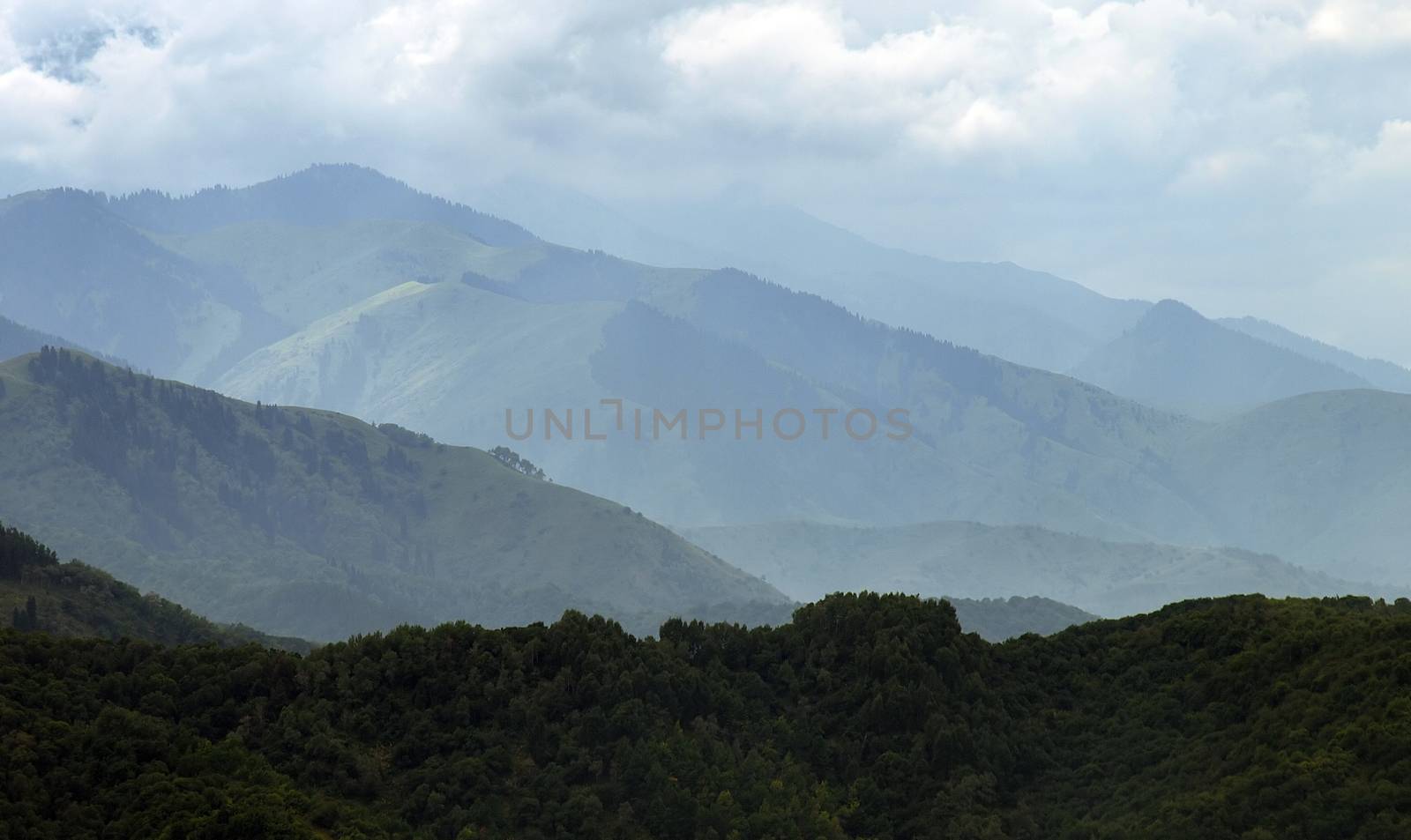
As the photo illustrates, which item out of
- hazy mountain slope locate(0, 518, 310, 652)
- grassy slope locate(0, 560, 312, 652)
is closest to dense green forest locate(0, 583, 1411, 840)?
grassy slope locate(0, 560, 312, 652)

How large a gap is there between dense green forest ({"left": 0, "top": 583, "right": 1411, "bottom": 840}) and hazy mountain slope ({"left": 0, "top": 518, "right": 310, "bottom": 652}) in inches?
1874

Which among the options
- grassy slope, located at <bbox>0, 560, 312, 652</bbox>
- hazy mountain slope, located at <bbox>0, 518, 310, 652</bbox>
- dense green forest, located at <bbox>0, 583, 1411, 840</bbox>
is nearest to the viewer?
dense green forest, located at <bbox>0, 583, 1411, 840</bbox>

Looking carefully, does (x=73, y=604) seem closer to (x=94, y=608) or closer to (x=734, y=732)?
(x=94, y=608)

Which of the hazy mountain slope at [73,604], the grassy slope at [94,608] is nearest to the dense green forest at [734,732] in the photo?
the grassy slope at [94,608]

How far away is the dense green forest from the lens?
5003cm

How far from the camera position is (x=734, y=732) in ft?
209

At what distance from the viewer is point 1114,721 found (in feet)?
209

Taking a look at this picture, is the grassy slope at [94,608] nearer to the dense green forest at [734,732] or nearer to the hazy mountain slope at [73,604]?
the hazy mountain slope at [73,604]

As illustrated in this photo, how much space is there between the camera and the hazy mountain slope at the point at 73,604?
351 feet

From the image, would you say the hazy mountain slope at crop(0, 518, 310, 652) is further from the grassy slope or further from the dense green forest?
the dense green forest

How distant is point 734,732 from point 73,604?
7322 centimetres

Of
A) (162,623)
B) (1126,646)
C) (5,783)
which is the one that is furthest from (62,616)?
(1126,646)

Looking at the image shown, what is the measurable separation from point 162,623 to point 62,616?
2120cm

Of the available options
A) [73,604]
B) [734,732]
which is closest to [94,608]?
[73,604]
